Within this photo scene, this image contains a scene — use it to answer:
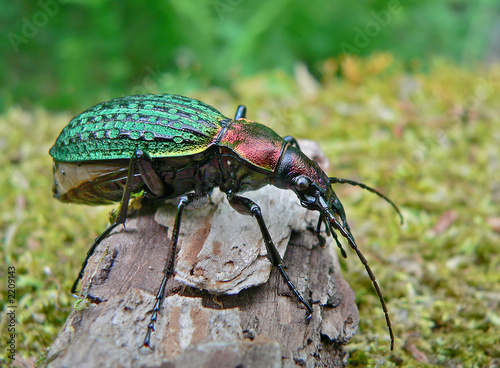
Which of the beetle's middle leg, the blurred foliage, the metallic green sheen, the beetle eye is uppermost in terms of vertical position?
the blurred foliage

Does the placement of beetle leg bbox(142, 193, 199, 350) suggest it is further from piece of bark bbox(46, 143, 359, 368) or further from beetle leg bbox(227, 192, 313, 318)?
beetle leg bbox(227, 192, 313, 318)

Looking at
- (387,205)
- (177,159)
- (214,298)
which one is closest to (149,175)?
(177,159)

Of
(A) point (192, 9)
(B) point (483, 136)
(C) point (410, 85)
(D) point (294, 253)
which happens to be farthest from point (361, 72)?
(D) point (294, 253)

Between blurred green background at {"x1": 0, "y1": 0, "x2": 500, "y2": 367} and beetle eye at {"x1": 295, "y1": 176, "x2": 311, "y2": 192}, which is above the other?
blurred green background at {"x1": 0, "y1": 0, "x2": 500, "y2": 367}

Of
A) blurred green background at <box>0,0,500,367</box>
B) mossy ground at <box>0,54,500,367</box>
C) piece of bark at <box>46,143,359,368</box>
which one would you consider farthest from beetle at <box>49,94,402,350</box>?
blurred green background at <box>0,0,500,367</box>

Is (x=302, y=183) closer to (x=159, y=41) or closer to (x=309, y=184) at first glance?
(x=309, y=184)

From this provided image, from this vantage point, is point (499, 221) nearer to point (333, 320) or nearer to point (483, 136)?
point (483, 136)
